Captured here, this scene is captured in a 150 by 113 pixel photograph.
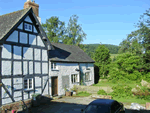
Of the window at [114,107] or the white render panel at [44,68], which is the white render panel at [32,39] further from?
the window at [114,107]

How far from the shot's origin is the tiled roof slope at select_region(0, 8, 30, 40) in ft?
43.7

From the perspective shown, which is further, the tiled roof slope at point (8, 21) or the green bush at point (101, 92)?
the green bush at point (101, 92)

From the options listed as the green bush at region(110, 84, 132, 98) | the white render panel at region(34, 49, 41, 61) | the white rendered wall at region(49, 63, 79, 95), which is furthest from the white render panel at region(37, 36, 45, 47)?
the green bush at region(110, 84, 132, 98)

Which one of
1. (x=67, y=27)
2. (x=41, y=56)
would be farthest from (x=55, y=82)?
(x=67, y=27)

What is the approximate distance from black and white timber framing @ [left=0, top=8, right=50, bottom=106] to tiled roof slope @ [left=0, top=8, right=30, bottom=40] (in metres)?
0.26

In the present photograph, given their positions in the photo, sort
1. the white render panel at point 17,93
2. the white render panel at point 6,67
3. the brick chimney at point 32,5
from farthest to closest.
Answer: the brick chimney at point 32,5 < the white render panel at point 17,93 < the white render panel at point 6,67

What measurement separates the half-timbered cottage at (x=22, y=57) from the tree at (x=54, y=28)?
94.9ft

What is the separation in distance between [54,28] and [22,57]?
109 ft

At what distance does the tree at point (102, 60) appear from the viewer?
34594 millimetres

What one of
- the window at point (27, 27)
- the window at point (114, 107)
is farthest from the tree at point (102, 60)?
the window at point (114, 107)

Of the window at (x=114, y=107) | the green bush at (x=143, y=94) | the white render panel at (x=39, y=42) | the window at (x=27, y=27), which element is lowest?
the green bush at (x=143, y=94)

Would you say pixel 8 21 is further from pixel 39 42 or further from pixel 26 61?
pixel 26 61

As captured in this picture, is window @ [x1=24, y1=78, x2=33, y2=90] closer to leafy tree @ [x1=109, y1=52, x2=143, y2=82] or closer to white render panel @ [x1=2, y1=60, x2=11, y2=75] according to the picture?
white render panel @ [x1=2, y1=60, x2=11, y2=75]

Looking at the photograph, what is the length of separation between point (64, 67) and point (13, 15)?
28.5 ft
